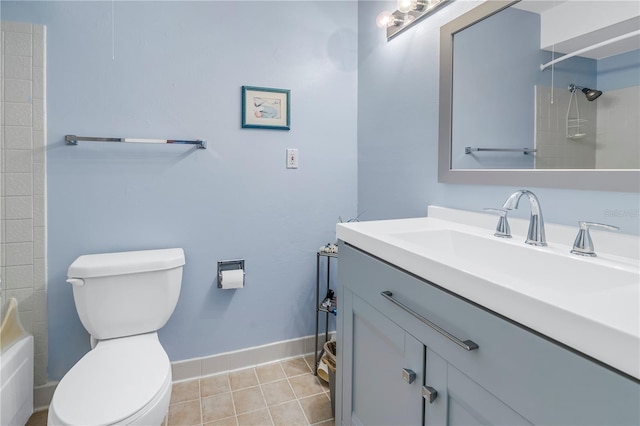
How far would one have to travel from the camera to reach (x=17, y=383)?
1.47 m

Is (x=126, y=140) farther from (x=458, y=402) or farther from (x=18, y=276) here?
(x=458, y=402)

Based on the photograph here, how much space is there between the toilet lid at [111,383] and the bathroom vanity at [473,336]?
2.32ft

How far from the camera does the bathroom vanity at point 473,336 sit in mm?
550

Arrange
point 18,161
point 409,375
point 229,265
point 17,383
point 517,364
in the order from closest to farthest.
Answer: point 517,364 < point 409,375 < point 17,383 < point 18,161 < point 229,265

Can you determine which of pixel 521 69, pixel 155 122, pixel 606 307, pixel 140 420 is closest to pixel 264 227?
pixel 155 122

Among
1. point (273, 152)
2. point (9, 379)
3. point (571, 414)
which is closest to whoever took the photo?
point (571, 414)

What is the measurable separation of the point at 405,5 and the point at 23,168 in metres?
1.87

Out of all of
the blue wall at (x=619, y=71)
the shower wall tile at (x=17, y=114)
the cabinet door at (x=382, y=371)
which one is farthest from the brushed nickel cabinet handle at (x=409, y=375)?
the shower wall tile at (x=17, y=114)

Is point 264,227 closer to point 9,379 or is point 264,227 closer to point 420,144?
point 420,144

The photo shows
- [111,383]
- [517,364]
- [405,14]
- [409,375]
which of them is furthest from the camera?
[405,14]

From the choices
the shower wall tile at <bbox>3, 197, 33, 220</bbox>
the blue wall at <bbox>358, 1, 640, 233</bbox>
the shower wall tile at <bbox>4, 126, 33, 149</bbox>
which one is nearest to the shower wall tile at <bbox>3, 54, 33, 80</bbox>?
the shower wall tile at <bbox>4, 126, 33, 149</bbox>

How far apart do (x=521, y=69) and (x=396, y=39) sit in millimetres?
766

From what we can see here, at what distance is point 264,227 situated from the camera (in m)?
2.02

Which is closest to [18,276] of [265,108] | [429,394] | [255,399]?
[255,399]
